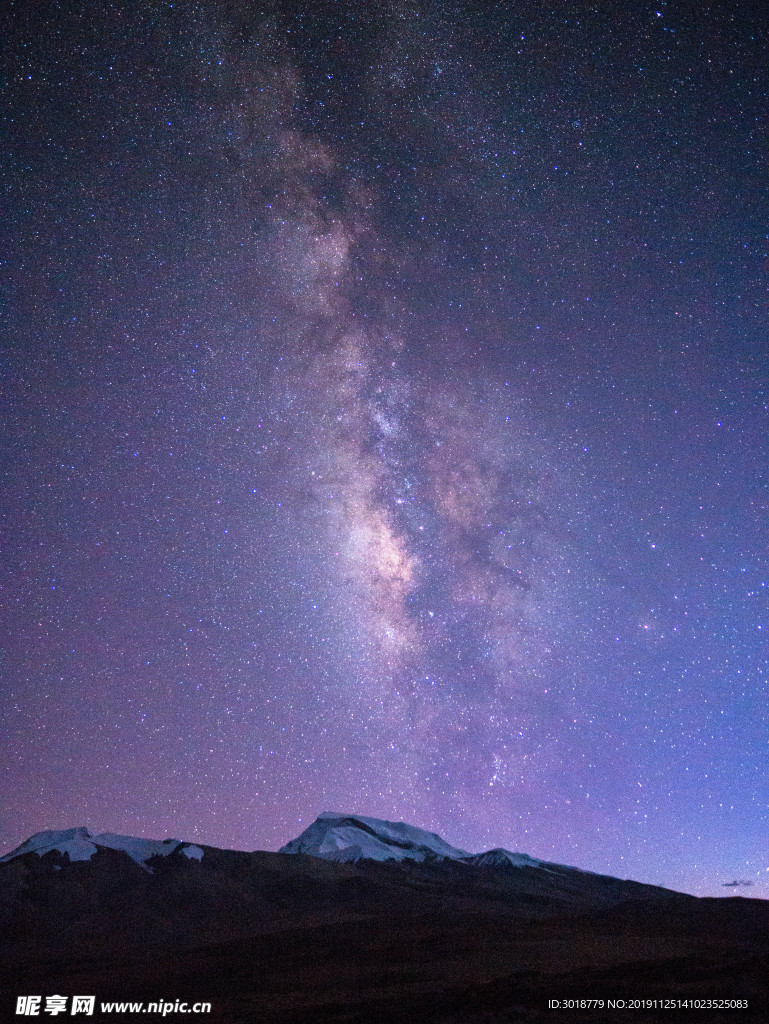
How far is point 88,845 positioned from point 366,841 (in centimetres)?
5205

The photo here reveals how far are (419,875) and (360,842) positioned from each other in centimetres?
2964

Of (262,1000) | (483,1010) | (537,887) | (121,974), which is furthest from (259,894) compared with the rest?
(483,1010)

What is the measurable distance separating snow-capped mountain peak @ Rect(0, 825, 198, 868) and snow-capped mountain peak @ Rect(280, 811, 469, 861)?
28.2 meters

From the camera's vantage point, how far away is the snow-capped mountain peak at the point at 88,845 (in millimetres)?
101625

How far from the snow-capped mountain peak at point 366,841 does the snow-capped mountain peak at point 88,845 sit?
1108 inches

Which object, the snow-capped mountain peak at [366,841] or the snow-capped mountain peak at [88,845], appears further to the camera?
the snow-capped mountain peak at [366,841]

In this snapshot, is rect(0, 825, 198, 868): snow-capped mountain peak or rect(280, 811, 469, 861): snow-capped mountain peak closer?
rect(0, 825, 198, 868): snow-capped mountain peak

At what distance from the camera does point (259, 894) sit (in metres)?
86.2

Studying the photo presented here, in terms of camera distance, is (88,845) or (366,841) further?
(366,841)

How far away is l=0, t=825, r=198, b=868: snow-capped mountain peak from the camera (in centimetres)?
10162

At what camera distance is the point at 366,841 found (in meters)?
130

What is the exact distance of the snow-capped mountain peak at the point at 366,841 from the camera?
122 meters

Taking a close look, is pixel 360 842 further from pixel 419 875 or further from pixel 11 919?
pixel 11 919

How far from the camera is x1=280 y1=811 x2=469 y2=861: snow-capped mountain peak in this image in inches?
4791
